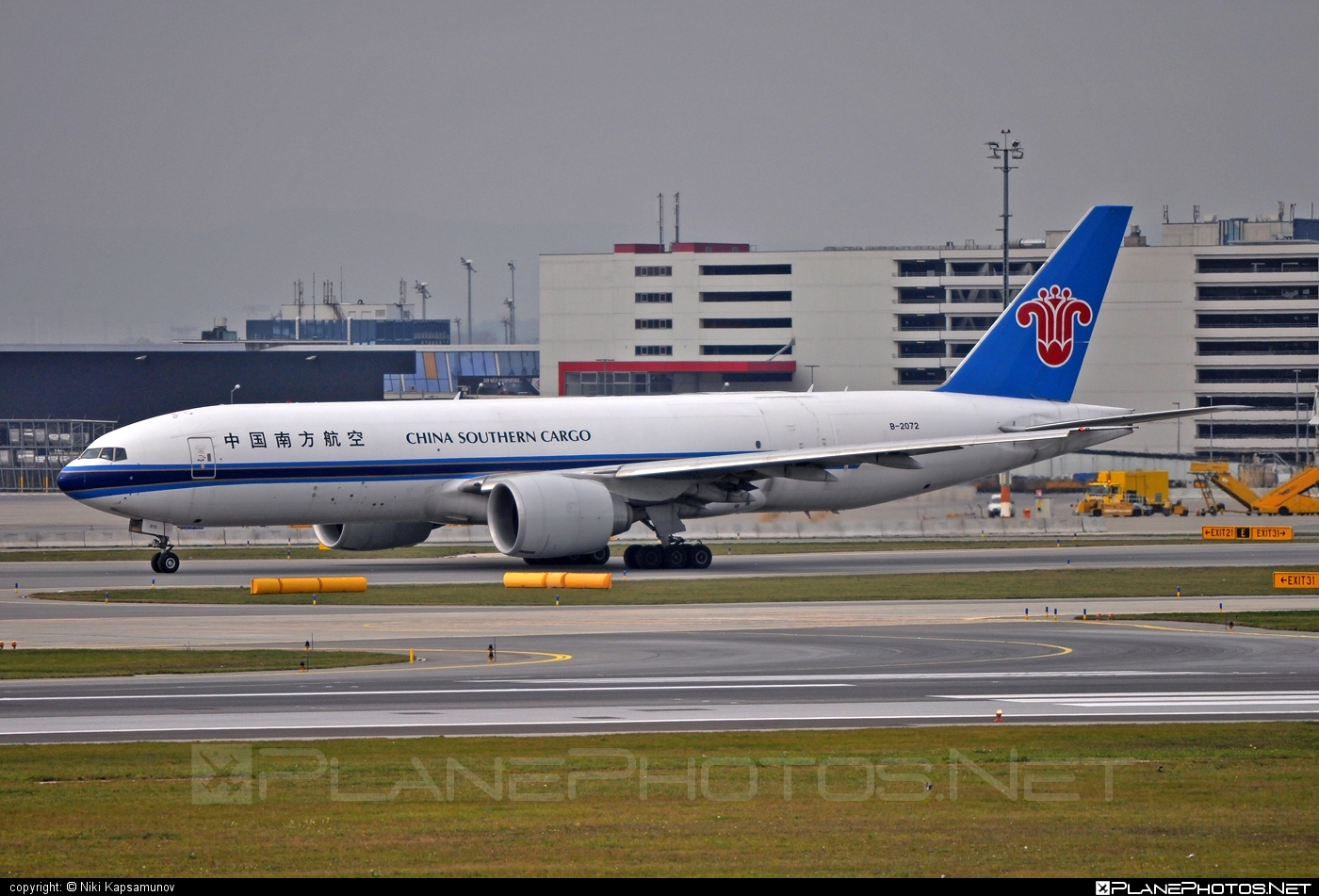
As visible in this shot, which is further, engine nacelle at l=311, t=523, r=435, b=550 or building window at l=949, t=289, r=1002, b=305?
building window at l=949, t=289, r=1002, b=305

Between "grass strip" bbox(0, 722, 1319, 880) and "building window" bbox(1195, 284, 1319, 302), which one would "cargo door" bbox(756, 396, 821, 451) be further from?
"building window" bbox(1195, 284, 1319, 302)

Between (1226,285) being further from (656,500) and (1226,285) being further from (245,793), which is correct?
(245,793)

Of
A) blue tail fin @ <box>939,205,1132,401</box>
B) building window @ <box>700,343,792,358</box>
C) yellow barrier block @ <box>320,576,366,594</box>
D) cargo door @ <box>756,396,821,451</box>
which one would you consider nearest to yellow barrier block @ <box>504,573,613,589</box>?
yellow barrier block @ <box>320,576,366,594</box>

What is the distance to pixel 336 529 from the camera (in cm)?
5084

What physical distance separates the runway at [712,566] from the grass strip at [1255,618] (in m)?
12.5

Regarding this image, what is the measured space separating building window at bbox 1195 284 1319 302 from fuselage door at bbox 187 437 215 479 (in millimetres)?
106970

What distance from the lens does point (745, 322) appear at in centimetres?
14612

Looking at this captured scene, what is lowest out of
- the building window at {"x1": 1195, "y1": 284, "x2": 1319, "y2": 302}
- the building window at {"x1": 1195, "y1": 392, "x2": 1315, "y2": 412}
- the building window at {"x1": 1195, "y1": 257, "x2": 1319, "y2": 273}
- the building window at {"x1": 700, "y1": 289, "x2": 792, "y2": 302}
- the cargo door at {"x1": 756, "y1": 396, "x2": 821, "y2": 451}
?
the cargo door at {"x1": 756, "y1": 396, "x2": 821, "y2": 451}

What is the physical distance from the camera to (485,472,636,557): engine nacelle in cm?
4606

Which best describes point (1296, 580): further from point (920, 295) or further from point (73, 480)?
point (920, 295)

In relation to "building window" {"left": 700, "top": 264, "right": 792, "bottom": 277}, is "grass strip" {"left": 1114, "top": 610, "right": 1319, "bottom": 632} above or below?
below
